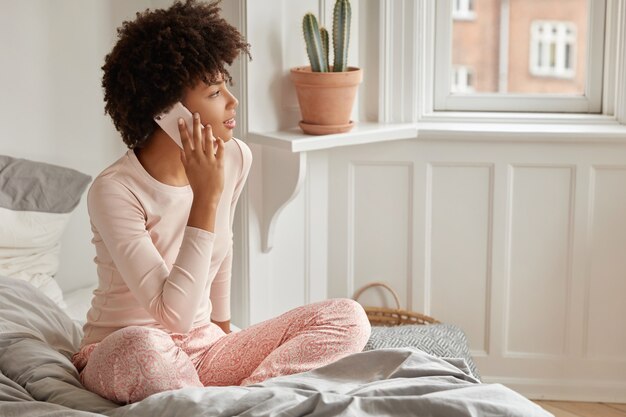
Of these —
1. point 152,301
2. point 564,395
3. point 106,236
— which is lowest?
point 564,395

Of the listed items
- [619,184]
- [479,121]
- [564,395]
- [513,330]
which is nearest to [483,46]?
[479,121]

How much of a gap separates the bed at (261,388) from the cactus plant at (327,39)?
99 centimetres

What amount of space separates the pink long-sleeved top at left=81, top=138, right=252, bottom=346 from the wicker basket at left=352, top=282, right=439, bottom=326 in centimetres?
102

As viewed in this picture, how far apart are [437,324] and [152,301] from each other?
1.22 metres

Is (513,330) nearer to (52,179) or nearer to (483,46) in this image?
(483,46)

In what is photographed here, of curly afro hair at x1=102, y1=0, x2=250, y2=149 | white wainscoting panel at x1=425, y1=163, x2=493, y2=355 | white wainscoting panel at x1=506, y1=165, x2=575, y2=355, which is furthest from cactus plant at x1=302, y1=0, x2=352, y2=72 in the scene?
curly afro hair at x1=102, y1=0, x2=250, y2=149

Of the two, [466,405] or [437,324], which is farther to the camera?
[437,324]

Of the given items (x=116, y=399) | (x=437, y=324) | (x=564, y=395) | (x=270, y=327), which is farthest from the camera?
(x=564, y=395)

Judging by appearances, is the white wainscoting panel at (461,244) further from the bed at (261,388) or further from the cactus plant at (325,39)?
the bed at (261,388)

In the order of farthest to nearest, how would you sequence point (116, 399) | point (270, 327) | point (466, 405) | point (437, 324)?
point (437, 324) < point (270, 327) < point (116, 399) < point (466, 405)

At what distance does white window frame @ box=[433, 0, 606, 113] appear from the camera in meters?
3.07

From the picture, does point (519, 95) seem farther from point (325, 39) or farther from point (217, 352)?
point (217, 352)

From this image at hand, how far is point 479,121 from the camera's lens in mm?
3096

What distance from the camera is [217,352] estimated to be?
203 cm
